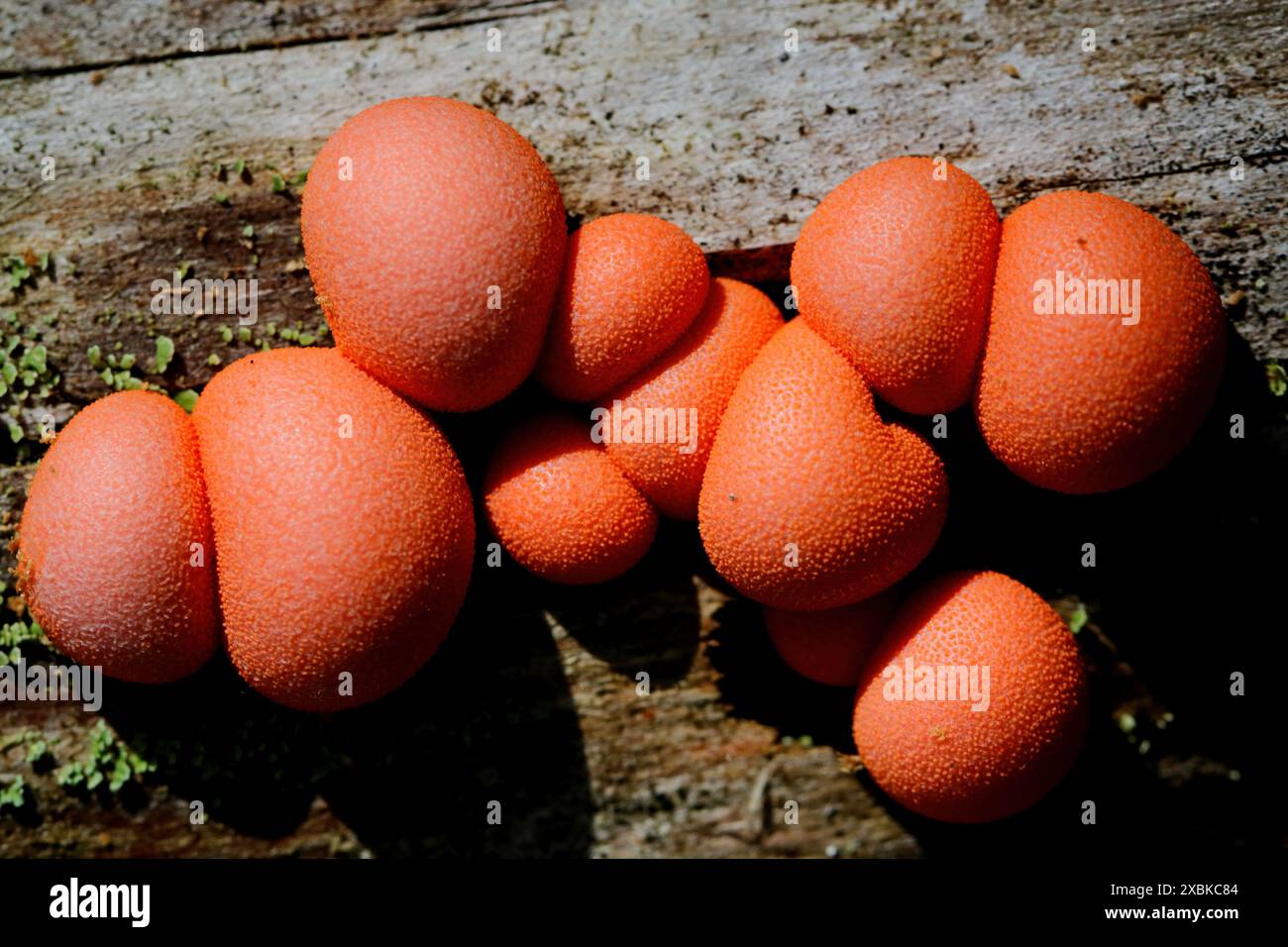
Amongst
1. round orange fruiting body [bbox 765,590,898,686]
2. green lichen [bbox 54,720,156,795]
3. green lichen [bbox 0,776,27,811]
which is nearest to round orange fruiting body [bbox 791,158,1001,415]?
round orange fruiting body [bbox 765,590,898,686]

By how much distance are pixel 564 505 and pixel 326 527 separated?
576 millimetres

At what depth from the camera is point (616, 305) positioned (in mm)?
2195

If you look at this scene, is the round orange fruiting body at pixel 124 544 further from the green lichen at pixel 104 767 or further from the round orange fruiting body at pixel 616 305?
the round orange fruiting body at pixel 616 305

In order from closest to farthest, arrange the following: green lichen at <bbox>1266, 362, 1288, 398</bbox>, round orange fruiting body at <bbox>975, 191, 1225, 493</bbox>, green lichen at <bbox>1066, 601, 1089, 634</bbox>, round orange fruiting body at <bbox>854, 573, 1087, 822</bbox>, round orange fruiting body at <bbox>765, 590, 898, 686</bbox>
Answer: round orange fruiting body at <bbox>975, 191, 1225, 493</bbox> → round orange fruiting body at <bbox>854, 573, 1087, 822</bbox> → round orange fruiting body at <bbox>765, 590, 898, 686</bbox> → green lichen at <bbox>1266, 362, 1288, 398</bbox> → green lichen at <bbox>1066, 601, 1089, 634</bbox>

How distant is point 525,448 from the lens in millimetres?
2361

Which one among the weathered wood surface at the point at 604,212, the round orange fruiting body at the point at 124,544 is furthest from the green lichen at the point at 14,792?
the round orange fruiting body at the point at 124,544

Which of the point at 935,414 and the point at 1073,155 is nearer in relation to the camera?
the point at 935,414

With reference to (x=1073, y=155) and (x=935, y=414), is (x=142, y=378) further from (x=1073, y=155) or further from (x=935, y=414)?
(x=1073, y=155)

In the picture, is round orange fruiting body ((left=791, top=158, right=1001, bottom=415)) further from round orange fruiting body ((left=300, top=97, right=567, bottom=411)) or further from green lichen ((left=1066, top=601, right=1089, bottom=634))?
green lichen ((left=1066, top=601, right=1089, bottom=634))

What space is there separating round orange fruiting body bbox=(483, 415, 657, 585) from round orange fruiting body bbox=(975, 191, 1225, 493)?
3.07 feet

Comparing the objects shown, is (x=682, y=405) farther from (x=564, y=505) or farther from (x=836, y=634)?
(x=836, y=634)

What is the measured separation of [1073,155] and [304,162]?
228 cm

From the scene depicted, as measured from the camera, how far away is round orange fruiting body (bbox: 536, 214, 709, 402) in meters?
2.20

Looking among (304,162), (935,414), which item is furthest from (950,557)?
(304,162)
